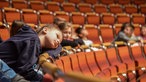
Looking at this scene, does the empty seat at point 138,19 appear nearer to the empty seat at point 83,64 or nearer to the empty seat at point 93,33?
the empty seat at point 93,33

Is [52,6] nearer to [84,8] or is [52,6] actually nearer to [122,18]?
[84,8]

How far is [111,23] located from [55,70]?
1837 millimetres

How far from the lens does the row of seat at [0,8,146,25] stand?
4.93 feet

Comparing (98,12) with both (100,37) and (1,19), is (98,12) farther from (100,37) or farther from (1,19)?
(1,19)

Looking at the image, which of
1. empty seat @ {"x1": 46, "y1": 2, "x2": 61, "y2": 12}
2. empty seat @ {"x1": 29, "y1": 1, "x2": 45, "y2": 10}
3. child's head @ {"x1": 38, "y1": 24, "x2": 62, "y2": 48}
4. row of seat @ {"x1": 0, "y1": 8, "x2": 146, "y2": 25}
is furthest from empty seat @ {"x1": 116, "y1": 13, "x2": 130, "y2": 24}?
child's head @ {"x1": 38, "y1": 24, "x2": 62, "y2": 48}

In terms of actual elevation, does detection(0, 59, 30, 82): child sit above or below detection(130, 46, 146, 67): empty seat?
above

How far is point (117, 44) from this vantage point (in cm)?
140

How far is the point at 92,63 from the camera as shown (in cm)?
112

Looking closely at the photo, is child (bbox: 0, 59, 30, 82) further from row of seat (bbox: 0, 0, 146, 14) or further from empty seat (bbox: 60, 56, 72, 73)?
row of seat (bbox: 0, 0, 146, 14)

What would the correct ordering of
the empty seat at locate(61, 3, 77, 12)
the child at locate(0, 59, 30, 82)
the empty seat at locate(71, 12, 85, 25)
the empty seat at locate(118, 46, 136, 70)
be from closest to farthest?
the child at locate(0, 59, 30, 82) < the empty seat at locate(118, 46, 136, 70) < the empty seat at locate(71, 12, 85, 25) < the empty seat at locate(61, 3, 77, 12)

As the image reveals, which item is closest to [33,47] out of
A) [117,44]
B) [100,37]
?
[117,44]

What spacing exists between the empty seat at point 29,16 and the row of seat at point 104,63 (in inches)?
22.7

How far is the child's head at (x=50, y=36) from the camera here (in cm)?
60

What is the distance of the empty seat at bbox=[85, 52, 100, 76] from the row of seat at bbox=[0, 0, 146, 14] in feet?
2.57
